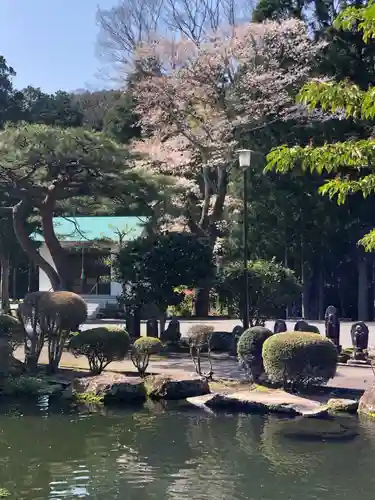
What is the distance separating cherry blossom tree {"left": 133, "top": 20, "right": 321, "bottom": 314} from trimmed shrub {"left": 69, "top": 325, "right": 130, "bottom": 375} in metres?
10.7

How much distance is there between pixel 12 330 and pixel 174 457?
6.42 m

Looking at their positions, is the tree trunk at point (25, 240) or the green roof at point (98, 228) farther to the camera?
the green roof at point (98, 228)

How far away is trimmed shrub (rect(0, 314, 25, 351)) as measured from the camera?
512 inches

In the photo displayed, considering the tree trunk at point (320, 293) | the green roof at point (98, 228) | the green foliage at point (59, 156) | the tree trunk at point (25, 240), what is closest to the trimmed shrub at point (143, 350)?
the green foliage at point (59, 156)

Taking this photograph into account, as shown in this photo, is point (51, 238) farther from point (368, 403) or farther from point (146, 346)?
point (368, 403)

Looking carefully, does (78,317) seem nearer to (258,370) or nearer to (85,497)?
(258,370)

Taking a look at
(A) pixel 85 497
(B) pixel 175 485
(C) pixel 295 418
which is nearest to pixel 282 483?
(B) pixel 175 485

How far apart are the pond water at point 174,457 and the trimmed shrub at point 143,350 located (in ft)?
7.07

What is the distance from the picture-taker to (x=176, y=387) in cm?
1098

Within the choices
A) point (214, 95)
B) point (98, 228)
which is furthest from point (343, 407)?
point (98, 228)

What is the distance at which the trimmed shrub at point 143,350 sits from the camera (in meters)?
12.3

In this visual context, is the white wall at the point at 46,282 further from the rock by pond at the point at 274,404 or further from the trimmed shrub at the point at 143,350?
the rock by pond at the point at 274,404

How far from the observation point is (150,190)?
58.6 feet

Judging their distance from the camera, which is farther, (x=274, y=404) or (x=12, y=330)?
(x=12, y=330)
